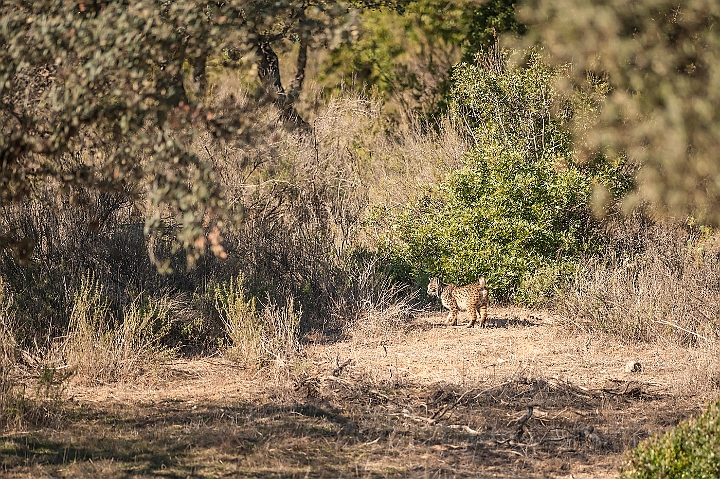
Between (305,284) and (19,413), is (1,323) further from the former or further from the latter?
(305,284)

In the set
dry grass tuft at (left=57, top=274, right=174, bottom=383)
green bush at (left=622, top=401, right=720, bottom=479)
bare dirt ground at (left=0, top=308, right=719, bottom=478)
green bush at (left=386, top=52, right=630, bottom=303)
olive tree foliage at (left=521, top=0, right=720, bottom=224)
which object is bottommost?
bare dirt ground at (left=0, top=308, right=719, bottom=478)

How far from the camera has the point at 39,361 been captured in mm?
9164

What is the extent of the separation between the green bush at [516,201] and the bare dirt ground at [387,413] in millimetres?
1884

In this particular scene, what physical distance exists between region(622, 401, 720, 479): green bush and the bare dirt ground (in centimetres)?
126

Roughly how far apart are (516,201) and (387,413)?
5.33m

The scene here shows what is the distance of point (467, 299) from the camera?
11.6 m

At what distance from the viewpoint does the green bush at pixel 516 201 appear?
12.6 m

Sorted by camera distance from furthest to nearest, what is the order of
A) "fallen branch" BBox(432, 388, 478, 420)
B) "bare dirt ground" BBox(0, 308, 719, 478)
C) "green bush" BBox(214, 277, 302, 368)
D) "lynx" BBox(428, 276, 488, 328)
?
1. "lynx" BBox(428, 276, 488, 328)
2. "green bush" BBox(214, 277, 302, 368)
3. "fallen branch" BBox(432, 388, 478, 420)
4. "bare dirt ground" BBox(0, 308, 719, 478)

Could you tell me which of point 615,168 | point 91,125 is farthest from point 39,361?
point 615,168

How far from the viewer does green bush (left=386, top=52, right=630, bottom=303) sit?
1263 centimetres

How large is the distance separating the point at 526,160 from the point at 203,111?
29.6ft

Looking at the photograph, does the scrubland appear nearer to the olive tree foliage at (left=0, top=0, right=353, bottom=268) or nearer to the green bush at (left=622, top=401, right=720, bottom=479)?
the olive tree foliage at (left=0, top=0, right=353, bottom=268)

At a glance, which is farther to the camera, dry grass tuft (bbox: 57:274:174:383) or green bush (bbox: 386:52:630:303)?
green bush (bbox: 386:52:630:303)

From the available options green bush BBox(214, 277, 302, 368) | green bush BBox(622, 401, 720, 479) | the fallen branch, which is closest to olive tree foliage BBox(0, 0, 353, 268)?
green bush BBox(622, 401, 720, 479)
